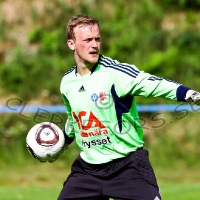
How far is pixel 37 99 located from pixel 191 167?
485 centimetres

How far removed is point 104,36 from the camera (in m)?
17.1

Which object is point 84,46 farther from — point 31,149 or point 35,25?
point 35,25

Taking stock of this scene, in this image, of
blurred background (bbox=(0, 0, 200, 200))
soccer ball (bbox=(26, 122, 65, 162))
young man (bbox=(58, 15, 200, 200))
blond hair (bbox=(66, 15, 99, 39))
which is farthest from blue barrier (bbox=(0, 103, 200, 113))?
young man (bbox=(58, 15, 200, 200))

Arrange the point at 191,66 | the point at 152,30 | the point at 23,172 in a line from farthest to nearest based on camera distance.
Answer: the point at 152,30 → the point at 191,66 → the point at 23,172

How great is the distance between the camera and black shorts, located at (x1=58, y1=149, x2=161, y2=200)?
15.4 ft

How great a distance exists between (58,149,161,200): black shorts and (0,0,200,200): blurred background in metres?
7.72

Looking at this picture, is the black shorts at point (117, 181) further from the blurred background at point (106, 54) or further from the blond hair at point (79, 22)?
the blurred background at point (106, 54)

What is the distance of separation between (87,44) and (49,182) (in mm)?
7477

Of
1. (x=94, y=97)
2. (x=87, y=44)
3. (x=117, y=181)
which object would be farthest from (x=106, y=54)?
(x=117, y=181)

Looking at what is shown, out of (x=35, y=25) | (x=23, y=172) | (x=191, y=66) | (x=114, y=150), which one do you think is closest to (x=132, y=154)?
(x=114, y=150)

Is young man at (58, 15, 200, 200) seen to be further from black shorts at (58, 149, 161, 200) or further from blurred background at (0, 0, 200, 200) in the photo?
blurred background at (0, 0, 200, 200)

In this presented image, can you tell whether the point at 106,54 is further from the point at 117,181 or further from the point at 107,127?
the point at 117,181

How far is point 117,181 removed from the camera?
15.7 feet

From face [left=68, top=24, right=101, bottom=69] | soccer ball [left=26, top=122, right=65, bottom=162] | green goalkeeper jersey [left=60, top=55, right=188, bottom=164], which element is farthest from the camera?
soccer ball [left=26, top=122, right=65, bottom=162]
